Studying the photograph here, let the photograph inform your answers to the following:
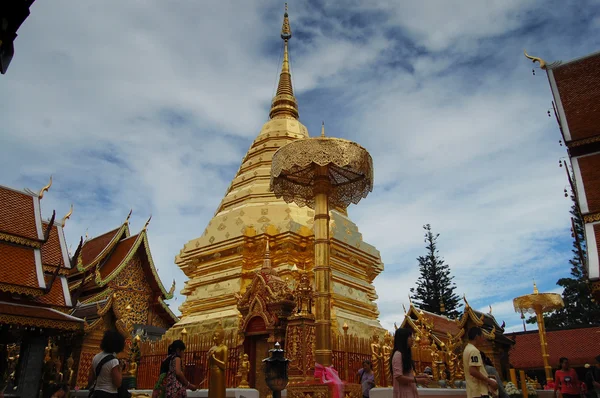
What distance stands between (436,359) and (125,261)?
1242cm

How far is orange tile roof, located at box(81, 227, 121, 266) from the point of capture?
1875 cm

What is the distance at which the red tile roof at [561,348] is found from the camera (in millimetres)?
16297

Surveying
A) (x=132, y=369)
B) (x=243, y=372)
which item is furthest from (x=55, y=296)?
(x=243, y=372)

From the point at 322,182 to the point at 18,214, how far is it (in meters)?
6.76

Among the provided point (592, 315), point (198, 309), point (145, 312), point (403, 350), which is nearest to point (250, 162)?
point (198, 309)

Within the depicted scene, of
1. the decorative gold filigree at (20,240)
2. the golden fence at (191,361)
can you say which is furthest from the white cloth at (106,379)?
the decorative gold filigree at (20,240)

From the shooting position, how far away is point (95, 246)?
1964 cm

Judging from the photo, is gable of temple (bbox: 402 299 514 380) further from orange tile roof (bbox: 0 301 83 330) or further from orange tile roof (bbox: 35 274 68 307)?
orange tile roof (bbox: 35 274 68 307)

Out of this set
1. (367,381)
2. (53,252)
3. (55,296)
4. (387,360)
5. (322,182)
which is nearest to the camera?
(367,381)

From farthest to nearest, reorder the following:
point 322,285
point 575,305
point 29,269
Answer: point 575,305, point 29,269, point 322,285

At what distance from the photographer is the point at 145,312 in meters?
18.1

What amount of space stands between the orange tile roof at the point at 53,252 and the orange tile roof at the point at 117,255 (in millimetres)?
5715

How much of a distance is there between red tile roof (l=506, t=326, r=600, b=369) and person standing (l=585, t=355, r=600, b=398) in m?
8.76

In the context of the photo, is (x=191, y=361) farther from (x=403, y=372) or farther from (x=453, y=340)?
(x=453, y=340)
